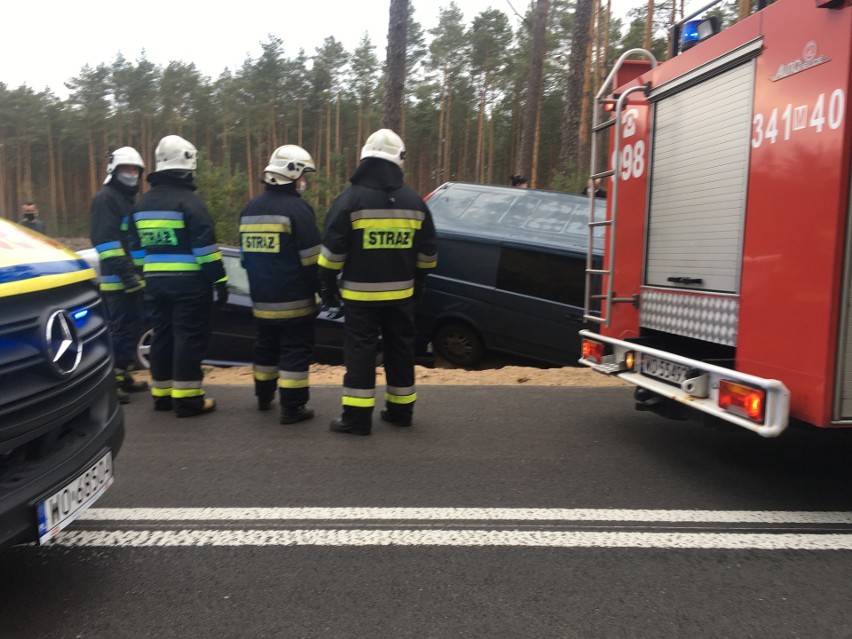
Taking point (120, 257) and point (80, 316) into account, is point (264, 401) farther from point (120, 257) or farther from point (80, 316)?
point (80, 316)

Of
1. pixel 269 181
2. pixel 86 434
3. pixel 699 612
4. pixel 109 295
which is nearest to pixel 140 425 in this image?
pixel 109 295

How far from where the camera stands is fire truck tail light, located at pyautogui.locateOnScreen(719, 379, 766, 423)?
328cm

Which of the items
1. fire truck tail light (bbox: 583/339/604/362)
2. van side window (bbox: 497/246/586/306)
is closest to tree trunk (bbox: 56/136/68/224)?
van side window (bbox: 497/246/586/306)

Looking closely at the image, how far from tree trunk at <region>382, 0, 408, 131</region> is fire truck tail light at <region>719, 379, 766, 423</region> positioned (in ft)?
33.0

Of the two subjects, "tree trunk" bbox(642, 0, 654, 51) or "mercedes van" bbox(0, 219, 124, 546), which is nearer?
"mercedes van" bbox(0, 219, 124, 546)

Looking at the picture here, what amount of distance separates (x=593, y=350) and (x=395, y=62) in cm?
910

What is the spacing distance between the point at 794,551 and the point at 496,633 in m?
1.54

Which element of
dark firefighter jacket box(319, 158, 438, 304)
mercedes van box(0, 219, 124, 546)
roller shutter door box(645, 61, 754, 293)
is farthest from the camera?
dark firefighter jacket box(319, 158, 438, 304)

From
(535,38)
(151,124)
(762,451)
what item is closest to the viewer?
(762,451)

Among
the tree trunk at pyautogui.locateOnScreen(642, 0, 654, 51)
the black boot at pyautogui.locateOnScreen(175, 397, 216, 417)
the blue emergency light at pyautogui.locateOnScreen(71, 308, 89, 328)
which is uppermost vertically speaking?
the tree trunk at pyautogui.locateOnScreen(642, 0, 654, 51)

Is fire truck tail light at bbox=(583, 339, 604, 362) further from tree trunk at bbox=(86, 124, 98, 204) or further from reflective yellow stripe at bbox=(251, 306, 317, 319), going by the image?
tree trunk at bbox=(86, 124, 98, 204)

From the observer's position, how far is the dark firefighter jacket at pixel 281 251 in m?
5.15

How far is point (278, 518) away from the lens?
346 centimetres

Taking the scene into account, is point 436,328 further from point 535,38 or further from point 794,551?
point 535,38
